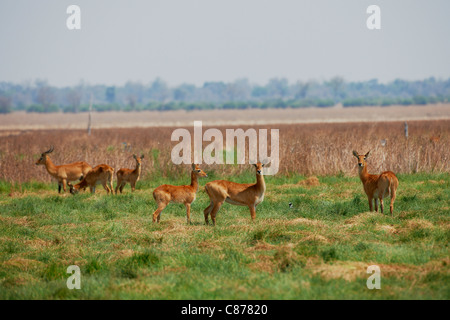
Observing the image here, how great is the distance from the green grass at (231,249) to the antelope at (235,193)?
396 mm

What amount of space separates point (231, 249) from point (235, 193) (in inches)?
124

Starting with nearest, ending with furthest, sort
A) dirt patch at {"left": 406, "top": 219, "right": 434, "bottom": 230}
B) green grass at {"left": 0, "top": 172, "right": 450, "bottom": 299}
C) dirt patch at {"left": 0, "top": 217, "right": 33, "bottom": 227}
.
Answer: green grass at {"left": 0, "top": 172, "right": 450, "bottom": 299}
dirt patch at {"left": 406, "top": 219, "right": 434, "bottom": 230}
dirt patch at {"left": 0, "top": 217, "right": 33, "bottom": 227}

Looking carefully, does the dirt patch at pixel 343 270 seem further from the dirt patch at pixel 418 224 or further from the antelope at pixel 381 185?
the antelope at pixel 381 185

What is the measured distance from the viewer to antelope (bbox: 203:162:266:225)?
41.6ft

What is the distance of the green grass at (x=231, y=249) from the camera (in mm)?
7754

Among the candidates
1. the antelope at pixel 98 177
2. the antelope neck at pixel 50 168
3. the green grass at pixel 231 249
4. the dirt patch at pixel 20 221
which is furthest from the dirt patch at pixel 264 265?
the antelope neck at pixel 50 168

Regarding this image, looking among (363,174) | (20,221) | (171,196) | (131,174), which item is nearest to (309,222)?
(363,174)

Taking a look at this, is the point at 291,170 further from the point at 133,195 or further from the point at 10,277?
the point at 10,277

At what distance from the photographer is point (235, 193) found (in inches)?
504

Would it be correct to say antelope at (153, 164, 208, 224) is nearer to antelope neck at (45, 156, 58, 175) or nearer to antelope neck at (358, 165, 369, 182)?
antelope neck at (358, 165, 369, 182)

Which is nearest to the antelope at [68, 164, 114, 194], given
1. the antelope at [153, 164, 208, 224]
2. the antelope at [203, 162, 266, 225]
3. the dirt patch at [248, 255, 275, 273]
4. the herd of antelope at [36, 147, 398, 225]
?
the herd of antelope at [36, 147, 398, 225]

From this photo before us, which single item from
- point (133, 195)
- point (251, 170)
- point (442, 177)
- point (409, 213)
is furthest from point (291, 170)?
point (409, 213)

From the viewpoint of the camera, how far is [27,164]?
21359mm

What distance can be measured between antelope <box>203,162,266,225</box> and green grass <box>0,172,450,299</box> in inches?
15.6
